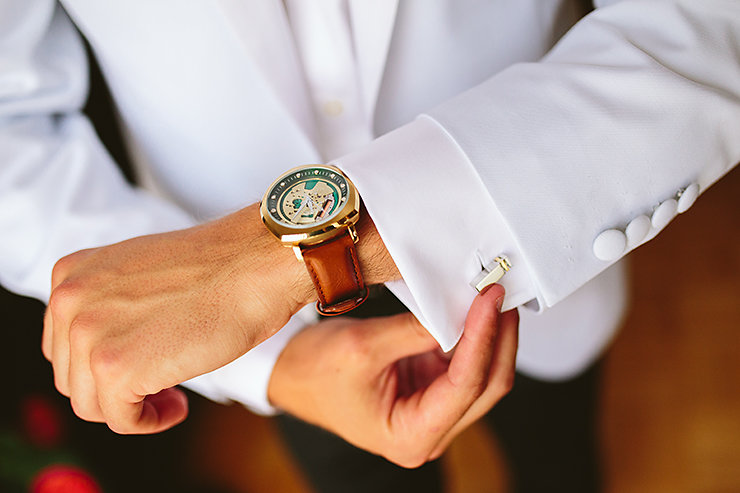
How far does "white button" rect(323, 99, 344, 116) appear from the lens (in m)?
0.91

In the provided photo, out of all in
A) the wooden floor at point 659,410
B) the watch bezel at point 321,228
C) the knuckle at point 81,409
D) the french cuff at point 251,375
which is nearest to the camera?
the watch bezel at point 321,228

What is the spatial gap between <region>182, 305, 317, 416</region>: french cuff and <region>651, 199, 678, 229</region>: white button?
52 cm

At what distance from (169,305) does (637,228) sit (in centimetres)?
53

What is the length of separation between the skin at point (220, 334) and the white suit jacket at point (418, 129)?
7 cm

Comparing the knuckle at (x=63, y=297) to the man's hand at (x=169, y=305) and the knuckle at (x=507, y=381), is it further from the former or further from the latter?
the knuckle at (x=507, y=381)

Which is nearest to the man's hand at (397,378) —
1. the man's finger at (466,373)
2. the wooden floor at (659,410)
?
the man's finger at (466,373)

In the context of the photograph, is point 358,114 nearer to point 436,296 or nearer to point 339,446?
point 436,296

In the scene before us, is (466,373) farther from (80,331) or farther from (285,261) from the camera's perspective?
(80,331)

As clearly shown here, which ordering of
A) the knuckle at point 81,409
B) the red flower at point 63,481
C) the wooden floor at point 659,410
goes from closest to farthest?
1. the knuckle at point 81,409
2. the red flower at point 63,481
3. the wooden floor at point 659,410

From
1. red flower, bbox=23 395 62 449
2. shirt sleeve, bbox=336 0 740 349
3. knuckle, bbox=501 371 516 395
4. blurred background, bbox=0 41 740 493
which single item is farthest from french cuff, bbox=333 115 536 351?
red flower, bbox=23 395 62 449

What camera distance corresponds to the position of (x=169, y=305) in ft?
2.20

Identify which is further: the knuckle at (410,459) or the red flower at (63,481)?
the red flower at (63,481)

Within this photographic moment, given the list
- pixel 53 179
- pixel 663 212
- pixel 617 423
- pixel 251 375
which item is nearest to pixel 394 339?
pixel 251 375

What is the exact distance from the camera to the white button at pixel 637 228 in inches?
26.8
